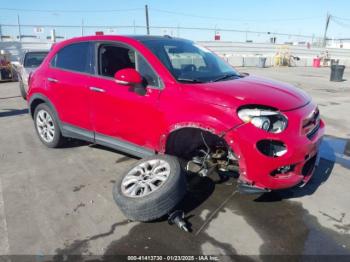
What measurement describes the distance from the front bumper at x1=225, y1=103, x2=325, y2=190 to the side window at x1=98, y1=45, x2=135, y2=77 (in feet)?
5.98

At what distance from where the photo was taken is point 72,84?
472 centimetres

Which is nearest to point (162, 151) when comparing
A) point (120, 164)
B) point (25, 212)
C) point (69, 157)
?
point (120, 164)

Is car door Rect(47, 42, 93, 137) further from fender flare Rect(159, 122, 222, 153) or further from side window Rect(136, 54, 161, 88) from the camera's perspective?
fender flare Rect(159, 122, 222, 153)

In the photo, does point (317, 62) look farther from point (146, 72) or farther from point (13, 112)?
point (146, 72)

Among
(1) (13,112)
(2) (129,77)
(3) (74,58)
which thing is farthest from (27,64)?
(2) (129,77)

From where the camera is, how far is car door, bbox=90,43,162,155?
387 centimetres

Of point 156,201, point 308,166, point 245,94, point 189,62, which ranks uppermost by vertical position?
point 189,62

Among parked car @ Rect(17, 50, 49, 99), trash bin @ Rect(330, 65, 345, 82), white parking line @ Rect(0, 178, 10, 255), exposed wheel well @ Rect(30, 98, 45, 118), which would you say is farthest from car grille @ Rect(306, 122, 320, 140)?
trash bin @ Rect(330, 65, 345, 82)

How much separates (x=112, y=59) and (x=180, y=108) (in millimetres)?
1458

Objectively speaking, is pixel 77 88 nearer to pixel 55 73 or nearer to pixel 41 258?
pixel 55 73

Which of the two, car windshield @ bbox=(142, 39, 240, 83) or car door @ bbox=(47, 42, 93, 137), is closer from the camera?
car windshield @ bbox=(142, 39, 240, 83)

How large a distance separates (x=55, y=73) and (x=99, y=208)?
2404mm

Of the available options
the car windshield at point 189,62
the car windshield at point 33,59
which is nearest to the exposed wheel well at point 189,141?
the car windshield at point 189,62

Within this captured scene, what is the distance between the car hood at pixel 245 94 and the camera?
338 cm
